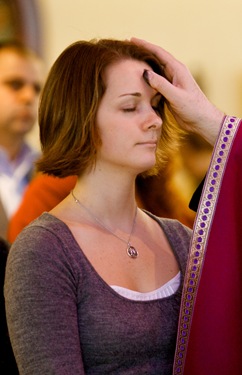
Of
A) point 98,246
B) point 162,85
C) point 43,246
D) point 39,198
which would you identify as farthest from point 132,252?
point 39,198

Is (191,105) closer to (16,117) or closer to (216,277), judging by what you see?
(216,277)

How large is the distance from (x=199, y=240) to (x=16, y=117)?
108 cm

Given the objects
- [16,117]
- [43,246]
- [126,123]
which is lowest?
[16,117]

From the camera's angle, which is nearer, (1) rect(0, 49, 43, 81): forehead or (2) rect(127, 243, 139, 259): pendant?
(2) rect(127, 243, 139, 259): pendant

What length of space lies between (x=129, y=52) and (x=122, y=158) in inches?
8.6

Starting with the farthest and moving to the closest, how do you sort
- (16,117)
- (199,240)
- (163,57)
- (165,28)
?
1. (165,28)
2. (16,117)
3. (163,57)
4. (199,240)

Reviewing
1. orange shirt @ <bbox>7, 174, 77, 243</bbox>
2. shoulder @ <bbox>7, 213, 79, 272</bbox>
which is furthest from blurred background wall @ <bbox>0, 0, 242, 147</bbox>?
shoulder @ <bbox>7, 213, 79, 272</bbox>

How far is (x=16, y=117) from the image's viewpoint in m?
2.37

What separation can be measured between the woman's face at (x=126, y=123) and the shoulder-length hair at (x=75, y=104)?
16mm

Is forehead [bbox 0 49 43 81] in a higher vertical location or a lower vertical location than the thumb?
lower

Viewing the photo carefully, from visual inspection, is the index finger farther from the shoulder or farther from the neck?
the shoulder

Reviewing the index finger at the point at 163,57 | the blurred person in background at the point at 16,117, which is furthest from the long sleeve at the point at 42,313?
the blurred person in background at the point at 16,117

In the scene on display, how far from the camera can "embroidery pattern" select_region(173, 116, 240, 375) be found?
143 cm

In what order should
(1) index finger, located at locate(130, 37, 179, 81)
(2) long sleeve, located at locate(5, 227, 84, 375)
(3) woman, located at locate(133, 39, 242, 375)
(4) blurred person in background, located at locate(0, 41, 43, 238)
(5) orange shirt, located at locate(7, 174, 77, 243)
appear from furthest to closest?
(4) blurred person in background, located at locate(0, 41, 43, 238)
(5) orange shirt, located at locate(7, 174, 77, 243)
(1) index finger, located at locate(130, 37, 179, 81)
(3) woman, located at locate(133, 39, 242, 375)
(2) long sleeve, located at locate(5, 227, 84, 375)
